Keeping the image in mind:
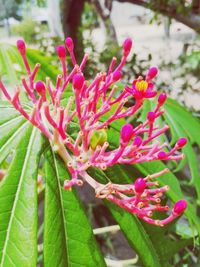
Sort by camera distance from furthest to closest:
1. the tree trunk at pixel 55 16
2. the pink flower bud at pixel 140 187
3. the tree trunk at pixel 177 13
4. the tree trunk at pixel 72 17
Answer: the tree trunk at pixel 55 16, the tree trunk at pixel 72 17, the tree trunk at pixel 177 13, the pink flower bud at pixel 140 187

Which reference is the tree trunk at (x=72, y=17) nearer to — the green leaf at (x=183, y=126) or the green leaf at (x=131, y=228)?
the green leaf at (x=183, y=126)

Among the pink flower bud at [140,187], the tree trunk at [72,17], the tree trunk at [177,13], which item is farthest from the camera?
the tree trunk at [72,17]

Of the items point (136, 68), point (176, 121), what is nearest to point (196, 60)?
point (136, 68)

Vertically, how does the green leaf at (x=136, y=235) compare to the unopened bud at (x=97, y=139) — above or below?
below

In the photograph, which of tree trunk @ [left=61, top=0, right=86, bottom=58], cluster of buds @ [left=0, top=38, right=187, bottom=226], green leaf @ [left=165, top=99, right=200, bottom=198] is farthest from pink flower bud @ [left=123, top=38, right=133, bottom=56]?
tree trunk @ [left=61, top=0, right=86, bottom=58]

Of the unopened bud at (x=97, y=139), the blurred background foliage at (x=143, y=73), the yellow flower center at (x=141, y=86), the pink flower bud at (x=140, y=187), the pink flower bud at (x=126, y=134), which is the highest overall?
the yellow flower center at (x=141, y=86)

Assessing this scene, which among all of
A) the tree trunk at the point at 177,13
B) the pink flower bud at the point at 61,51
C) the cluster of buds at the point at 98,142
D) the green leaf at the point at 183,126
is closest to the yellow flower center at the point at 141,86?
the cluster of buds at the point at 98,142

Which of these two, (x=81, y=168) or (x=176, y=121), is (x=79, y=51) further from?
(x=81, y=168)

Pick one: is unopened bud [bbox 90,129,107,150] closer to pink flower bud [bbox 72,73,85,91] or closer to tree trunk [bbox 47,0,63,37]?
pink flower bud [bbox 72,73,85,91]
